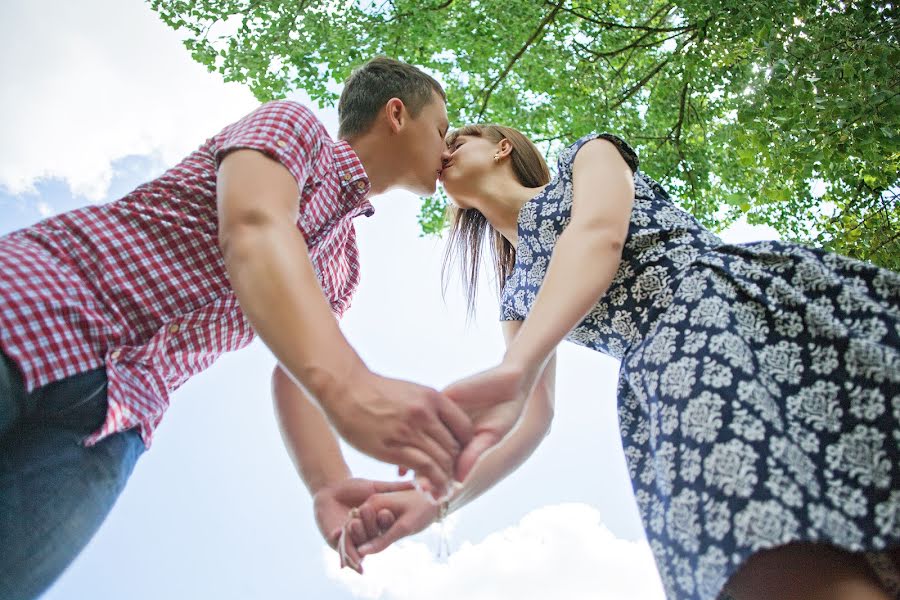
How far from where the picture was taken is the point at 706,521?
3.61 feet

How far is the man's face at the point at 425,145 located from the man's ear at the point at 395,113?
3cm

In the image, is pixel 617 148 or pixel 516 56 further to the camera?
pixel 516 56

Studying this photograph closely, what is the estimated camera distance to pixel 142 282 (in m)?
1.36

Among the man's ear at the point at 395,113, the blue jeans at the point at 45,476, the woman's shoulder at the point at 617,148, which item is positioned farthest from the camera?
the man's ear at the point at 395,113

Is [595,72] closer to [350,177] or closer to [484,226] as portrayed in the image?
[484,226]

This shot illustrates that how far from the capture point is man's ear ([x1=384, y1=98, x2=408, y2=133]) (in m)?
2.09

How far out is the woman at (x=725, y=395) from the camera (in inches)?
41.8

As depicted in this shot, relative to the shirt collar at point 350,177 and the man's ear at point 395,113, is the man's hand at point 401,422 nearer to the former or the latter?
the shirt collar at point 350,177

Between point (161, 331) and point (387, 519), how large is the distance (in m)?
0.65

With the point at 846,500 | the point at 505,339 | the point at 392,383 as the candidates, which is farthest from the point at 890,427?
the point at 505,339

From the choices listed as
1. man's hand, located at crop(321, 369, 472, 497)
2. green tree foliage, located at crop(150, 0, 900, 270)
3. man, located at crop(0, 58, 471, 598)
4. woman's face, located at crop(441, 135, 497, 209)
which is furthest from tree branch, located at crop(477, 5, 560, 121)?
man's hand, located at crop(321, 369, 472, 497)

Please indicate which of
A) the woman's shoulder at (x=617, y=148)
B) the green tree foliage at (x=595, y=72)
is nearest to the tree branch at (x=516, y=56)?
the green tree foliage at (x=595, y=72)

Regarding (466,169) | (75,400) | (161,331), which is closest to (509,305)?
(466,169)

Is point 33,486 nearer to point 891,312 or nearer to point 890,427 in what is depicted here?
point 890,427
